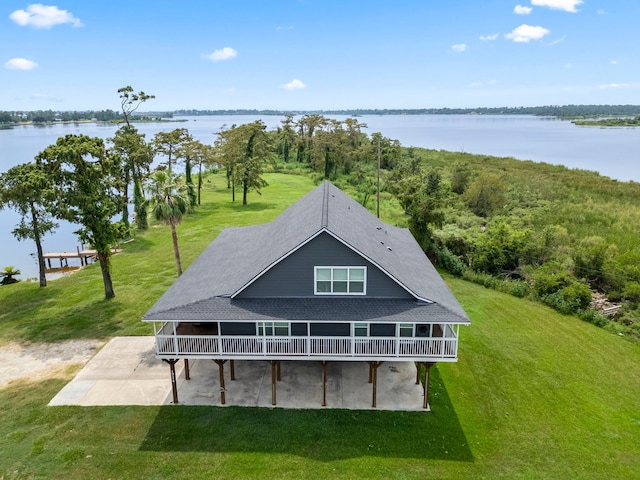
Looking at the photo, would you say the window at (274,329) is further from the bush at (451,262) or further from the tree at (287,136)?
the tree at (287,136)

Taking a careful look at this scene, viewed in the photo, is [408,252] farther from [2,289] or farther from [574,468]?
[2,289]

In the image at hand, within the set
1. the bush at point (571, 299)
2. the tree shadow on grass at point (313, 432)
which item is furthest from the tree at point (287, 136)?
the tree shadow on grass at point (313, 432)

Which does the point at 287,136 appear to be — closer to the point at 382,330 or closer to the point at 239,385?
the point at 239,385

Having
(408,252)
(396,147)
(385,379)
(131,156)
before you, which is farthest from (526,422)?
(396,147)

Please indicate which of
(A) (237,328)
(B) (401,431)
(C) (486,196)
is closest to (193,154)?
(C) (486,196)

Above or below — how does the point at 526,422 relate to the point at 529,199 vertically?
below

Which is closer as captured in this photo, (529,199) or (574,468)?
(574,468)
